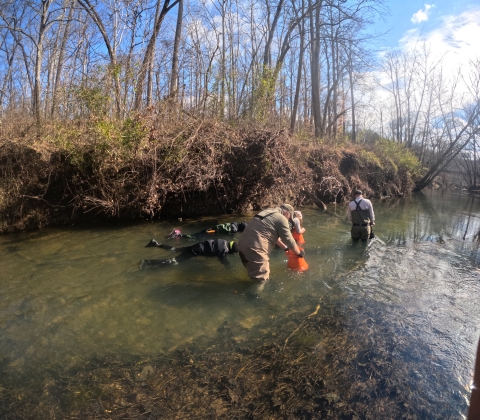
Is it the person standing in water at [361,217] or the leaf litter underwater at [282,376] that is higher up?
the person standing in water at [361,217]

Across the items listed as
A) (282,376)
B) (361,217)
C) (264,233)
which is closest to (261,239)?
(264,233)

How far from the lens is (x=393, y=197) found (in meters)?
23.1

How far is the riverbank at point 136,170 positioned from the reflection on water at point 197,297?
1436 mm

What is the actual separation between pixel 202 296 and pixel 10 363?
2.61 metres

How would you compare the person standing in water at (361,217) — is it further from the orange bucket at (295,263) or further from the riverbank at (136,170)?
the riverbank at (136,170)

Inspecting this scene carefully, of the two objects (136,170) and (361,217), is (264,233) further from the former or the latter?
(136,170)

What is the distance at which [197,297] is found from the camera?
206 inches

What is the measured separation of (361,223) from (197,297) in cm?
545

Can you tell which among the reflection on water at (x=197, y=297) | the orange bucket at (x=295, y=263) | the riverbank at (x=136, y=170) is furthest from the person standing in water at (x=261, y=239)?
the riverbank at (x=136, y=170)

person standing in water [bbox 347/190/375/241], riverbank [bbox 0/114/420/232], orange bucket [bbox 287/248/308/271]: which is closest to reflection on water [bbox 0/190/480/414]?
orange bucket [bbox 287/248/308/271]

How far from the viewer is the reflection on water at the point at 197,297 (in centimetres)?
388

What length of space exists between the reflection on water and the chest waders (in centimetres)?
43

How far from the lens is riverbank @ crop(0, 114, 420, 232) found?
29.7 feet

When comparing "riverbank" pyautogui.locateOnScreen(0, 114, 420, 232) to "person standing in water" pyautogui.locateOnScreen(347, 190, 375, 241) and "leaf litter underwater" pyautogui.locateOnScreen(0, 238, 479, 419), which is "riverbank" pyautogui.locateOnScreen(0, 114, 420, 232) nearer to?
"person standing in water" pyautogui.locateOnScreen(347, 190, 375, 241)
